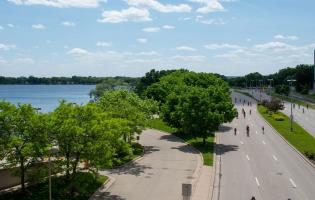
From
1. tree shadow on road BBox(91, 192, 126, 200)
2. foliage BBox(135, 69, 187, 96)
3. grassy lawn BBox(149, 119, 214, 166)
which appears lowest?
tree shadow on road BBox(91, 192, 126, 200)

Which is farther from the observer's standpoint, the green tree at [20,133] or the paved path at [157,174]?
the paved path at [157,174]

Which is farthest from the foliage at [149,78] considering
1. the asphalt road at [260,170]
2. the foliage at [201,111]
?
the foliage at [201,111]

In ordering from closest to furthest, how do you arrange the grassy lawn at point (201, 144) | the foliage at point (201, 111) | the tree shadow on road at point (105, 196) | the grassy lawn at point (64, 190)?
the grassy lawn at point (64, 190)
the tree shadow on road at point (105, 196)
the grassy lawn at point (201, 144)
the foliage at point (201, 111)

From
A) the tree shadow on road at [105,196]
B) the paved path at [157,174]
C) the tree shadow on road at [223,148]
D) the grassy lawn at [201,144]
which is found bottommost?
the tree shadow on road at [105,196]

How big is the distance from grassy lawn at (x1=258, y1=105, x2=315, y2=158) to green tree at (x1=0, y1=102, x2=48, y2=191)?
1240 inches

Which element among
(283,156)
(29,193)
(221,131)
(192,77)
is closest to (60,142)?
(29,193)

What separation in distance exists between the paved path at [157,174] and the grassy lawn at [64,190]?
1.40m

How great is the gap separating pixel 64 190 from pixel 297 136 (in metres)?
43.0

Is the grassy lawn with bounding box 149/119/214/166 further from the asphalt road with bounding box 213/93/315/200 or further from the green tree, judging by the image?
the green tree

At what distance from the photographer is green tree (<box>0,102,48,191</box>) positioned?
30.4 m

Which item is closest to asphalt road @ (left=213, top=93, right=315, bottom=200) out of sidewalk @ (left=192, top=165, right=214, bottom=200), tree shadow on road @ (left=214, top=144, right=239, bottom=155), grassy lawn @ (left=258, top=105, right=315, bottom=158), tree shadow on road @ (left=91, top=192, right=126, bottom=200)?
tree shadow on road @ (left=214, top=144, right=239, bottom=155)

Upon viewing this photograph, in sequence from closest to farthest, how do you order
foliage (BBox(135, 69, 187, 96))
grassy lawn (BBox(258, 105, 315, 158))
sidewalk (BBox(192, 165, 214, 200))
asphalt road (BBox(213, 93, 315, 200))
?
sidewalk (BBox(192, 165, 214, 200)), asphalt road (BBox(213, 93, 315, 200)), grassy lawn (BBox(258, 105, 315, 158)), foliage (BBox(135, 69, 187, 96))

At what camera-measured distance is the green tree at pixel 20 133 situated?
30.4 meters

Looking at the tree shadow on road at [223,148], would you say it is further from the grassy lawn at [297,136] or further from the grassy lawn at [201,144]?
the grassy lawn at [297,136]
